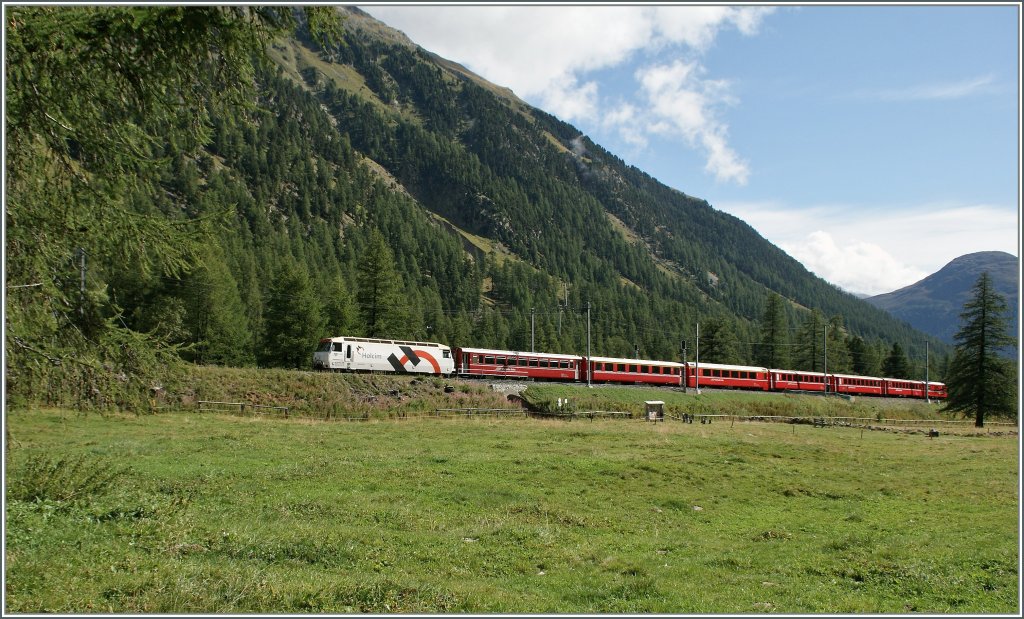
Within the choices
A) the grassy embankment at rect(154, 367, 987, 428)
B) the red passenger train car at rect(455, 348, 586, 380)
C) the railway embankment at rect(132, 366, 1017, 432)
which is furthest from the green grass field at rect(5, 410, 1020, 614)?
the red passenger train car at rect(455, 348, 586, 380)

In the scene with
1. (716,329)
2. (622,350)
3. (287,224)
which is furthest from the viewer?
(287,224)

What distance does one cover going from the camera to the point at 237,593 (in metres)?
7.38

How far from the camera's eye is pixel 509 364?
181 feet

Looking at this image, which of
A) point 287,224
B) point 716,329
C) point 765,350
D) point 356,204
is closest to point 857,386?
point 716,329

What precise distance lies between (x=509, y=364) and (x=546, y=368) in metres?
3.86

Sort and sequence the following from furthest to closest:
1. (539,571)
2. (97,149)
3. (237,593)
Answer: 1. (539,571)
2. (97,149)
3. (237,593)

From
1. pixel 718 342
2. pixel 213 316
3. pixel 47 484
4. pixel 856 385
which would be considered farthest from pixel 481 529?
pixel 718 342

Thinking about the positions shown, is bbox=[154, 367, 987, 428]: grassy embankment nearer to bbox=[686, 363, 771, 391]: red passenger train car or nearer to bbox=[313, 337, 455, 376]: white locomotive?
bbox=[686, 363, 771, 391]: red passenger train car

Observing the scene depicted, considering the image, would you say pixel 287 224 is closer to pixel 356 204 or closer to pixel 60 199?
pixel 356 204

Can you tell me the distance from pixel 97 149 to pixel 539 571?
8933 millimetres

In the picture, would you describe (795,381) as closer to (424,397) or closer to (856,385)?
(856,385)

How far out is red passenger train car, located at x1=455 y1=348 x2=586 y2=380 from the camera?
2137 inches

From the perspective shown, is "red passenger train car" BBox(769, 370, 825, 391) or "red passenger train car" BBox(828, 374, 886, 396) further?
"red passenger train car" BBox(828, 374, 886, 396)

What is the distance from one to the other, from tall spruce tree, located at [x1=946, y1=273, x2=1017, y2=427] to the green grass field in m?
32.3
